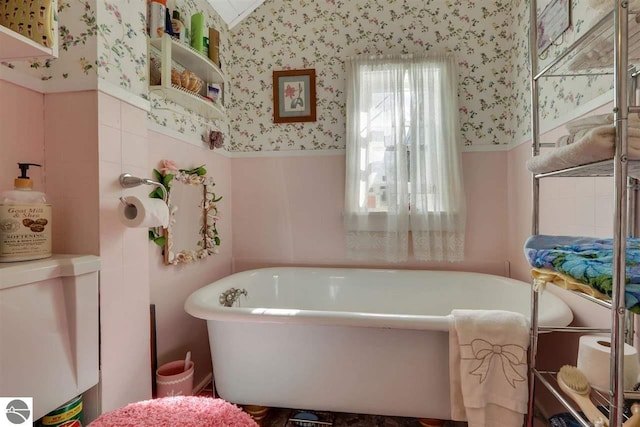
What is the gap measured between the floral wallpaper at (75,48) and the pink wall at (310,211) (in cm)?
137

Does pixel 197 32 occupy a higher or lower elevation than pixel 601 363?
higher

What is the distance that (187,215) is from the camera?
1.78m

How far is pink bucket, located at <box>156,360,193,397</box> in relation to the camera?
1382 mm

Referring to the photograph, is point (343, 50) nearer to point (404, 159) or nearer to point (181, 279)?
point (404, 159)

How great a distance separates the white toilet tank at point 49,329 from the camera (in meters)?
Result: 0.76

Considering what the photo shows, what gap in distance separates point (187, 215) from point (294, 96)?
3.64 ft

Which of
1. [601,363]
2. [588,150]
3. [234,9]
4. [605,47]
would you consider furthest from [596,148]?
[234,9]

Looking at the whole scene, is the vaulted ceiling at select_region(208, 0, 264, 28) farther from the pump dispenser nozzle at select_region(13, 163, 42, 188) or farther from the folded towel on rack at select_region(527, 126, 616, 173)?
the folded towel on rack at select_region(527, 126, 616, 173)

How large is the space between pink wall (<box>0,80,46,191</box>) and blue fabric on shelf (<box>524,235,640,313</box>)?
1.52m

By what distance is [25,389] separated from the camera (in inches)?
30.9

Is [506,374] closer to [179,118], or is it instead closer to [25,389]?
[25,389]

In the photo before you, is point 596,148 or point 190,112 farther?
point 190,112

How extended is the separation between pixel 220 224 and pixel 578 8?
7.13 ft

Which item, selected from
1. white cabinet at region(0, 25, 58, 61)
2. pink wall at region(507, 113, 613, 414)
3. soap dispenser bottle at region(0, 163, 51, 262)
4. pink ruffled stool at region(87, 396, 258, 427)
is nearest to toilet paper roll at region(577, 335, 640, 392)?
pink wall at region(507, 113, 613, 414)
